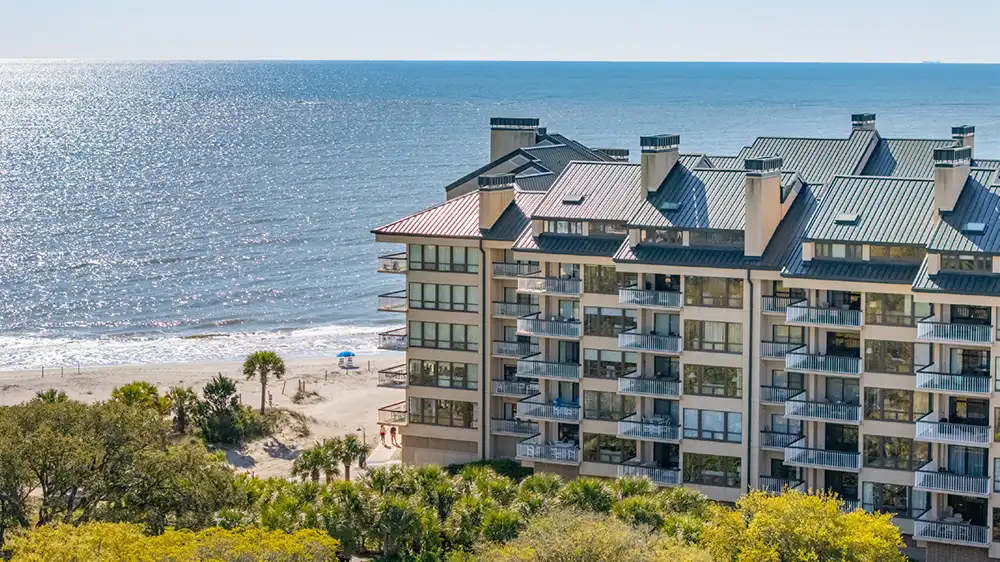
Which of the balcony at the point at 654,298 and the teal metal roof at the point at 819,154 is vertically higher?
the teal metal roof at the point at 819,154

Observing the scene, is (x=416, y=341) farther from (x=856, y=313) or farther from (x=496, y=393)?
(x=856, y=313)

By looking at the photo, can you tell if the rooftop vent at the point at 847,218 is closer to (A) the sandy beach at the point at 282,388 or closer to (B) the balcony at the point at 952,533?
(B) the balcony at the point at 952,533

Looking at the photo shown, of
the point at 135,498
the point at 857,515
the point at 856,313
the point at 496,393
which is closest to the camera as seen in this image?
the point at 857,515

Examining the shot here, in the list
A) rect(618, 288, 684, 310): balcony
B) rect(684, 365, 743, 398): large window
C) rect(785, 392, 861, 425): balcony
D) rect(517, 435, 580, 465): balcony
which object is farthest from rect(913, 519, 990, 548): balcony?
rect(517, 435, 580, 465): balcony

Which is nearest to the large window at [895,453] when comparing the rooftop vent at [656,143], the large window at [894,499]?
the large window at [894,499]

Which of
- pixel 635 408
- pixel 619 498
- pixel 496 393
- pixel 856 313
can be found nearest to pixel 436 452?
pixel 496 393

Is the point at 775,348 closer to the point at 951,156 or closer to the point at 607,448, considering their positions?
the point at 607,448
